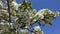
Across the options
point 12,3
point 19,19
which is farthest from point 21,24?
point 12,3

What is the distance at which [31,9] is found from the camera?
704 inches

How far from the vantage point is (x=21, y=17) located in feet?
57.1

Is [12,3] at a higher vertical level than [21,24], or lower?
higher

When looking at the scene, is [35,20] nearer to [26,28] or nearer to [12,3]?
[26,28]

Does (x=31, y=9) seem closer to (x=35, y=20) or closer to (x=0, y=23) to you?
(x=35, y=20)

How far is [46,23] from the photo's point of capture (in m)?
18.2

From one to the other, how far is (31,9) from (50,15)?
126cm

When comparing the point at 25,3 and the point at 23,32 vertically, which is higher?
the point at 25,3

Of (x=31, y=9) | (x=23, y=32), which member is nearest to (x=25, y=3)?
(x=31, y=9)

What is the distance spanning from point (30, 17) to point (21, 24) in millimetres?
715

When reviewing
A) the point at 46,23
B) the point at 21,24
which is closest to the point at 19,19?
the point at 21,24

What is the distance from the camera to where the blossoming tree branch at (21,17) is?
17.2m

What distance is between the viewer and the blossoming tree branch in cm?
1723

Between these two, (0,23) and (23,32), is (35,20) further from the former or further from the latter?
(0,23)
